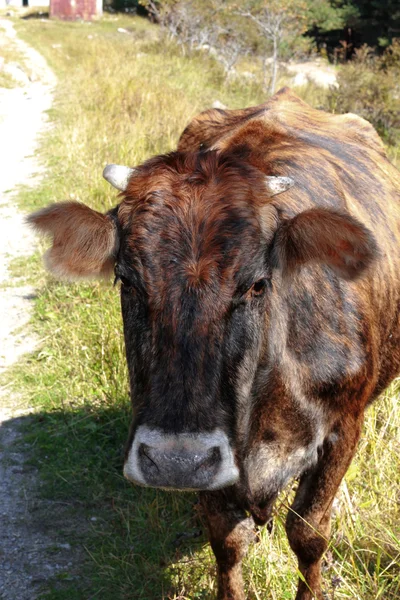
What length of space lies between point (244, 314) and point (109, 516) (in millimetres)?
1840

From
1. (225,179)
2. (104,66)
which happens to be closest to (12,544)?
(225,179)

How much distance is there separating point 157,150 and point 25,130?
211 inches

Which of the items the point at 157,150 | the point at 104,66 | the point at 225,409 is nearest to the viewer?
the point at 225,409

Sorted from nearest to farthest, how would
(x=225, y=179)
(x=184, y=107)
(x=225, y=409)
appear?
(x=225, y=409) < (x=225, y=179) < (x=184, y=107)

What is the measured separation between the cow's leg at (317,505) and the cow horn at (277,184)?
3.33ft

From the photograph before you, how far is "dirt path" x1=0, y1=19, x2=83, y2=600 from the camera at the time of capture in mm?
3461

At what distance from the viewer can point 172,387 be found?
89.4 inches

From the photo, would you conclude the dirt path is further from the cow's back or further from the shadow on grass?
the cow's back

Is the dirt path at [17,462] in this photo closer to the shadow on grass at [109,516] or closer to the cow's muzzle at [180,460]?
the shadow on grass at [109,516]

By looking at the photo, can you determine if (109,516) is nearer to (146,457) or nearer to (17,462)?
(17,462)

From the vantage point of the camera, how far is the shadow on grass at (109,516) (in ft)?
10.9

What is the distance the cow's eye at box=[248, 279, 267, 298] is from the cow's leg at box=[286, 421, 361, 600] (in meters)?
0.81

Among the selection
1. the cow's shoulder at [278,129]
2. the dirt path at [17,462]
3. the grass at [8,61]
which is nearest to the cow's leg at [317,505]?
the dirt path at [17,462]

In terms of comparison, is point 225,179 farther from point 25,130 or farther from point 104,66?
point 104,66
